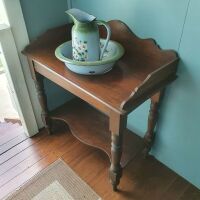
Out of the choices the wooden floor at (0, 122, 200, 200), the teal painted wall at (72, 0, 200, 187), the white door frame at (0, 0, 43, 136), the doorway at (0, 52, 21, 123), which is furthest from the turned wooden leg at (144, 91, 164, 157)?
Answer: the doorway at (0, 52, 21, 123)

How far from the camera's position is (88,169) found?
141 centimetres

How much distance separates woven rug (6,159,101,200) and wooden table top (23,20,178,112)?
593 millimetres

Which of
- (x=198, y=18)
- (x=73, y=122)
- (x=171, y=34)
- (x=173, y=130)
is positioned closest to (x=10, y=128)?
(x=73, y=122)

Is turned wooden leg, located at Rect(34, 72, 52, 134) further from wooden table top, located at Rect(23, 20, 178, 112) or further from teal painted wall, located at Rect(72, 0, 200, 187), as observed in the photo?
teal painted wall, located at Rect(72, 0, 200, 187)

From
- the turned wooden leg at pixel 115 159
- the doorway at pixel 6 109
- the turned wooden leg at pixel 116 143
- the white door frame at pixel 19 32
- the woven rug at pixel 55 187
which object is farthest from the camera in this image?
the doorway at pixel 6 109

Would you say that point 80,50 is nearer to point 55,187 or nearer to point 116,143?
point 116,143

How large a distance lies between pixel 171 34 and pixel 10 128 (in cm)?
131

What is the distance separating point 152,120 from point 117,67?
359mm

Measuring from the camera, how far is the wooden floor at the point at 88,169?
1.29 m

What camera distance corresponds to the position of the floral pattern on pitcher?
3.31ft

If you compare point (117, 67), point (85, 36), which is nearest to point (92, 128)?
point (117, 67)

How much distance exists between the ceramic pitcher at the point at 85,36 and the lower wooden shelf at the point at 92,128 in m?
0.52

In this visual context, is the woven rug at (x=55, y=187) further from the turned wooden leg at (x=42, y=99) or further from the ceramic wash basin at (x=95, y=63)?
the ceramic wash basin at (x=95, y=63)

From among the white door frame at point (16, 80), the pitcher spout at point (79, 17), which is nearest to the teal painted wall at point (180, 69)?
the pitcher spout at point (79, 17)
